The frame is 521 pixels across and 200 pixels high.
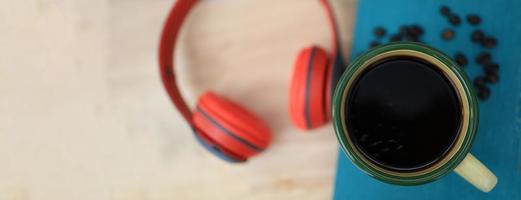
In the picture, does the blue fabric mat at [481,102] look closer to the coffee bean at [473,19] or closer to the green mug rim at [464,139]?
the coffee bean at [473,19]

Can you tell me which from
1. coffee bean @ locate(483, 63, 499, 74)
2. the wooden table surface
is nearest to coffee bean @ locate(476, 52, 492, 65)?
coffee bean @ locate(483, 63, 499, 74)

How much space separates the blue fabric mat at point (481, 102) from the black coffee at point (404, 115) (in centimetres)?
11

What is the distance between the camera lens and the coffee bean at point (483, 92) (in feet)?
1.20

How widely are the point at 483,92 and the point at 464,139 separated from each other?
119mm

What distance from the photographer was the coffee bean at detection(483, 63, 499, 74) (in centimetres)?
37

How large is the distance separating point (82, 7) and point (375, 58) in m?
0.32

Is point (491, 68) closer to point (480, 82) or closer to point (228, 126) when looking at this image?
point (480, 82)

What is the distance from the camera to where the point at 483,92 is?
0.37 m

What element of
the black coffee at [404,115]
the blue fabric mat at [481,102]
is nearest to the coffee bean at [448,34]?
the blue fabric mat at [481,102]

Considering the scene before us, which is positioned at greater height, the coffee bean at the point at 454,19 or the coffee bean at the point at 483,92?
the coffee bean at the point at 454,19

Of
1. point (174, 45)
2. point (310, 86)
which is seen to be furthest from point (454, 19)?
point (174, 45)

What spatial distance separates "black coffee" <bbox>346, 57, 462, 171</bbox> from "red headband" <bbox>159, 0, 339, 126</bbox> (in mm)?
114

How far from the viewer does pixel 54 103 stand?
47cm

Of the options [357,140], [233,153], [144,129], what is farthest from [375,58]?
[144,129]
